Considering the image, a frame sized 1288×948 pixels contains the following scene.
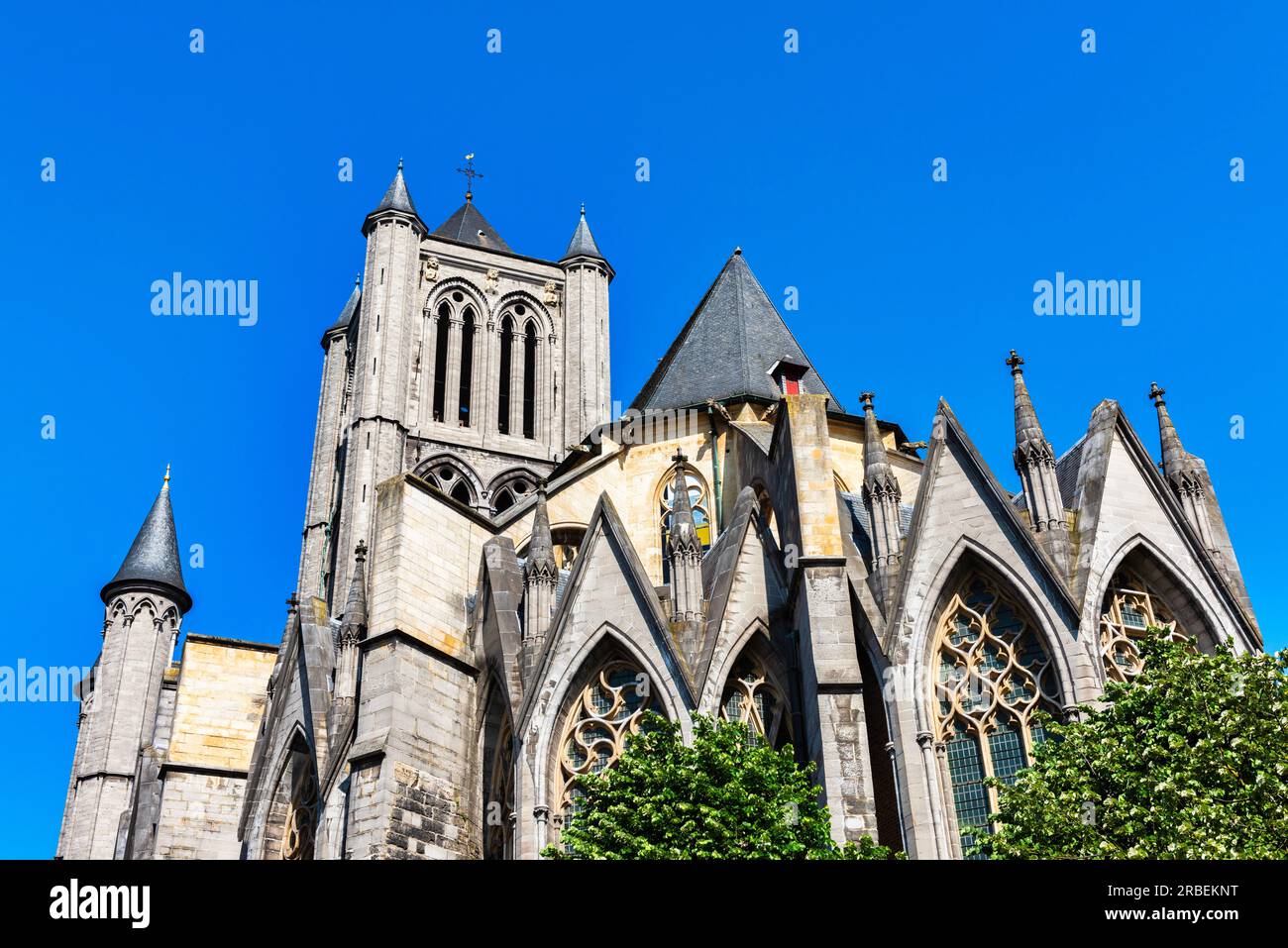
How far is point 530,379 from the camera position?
52.7 metres

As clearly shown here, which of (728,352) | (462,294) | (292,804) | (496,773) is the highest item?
(462,294)

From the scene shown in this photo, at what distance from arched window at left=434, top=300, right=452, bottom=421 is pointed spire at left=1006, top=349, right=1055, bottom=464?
1187 inches

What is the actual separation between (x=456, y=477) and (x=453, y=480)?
0.59ft

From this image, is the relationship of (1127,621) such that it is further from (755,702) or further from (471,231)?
(471,231)

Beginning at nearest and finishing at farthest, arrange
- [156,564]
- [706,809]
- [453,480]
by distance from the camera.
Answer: [706,809], [156,564], [453,480]

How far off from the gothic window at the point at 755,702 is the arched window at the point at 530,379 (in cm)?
2971

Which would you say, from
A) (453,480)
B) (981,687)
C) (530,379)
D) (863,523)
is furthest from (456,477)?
(981,687)

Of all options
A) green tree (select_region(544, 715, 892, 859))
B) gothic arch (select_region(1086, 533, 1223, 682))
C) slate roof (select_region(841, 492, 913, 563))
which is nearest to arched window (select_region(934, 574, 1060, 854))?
gothic arch (select_region(1086, 533, 1223, 682))

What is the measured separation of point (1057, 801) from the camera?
14.4 meters

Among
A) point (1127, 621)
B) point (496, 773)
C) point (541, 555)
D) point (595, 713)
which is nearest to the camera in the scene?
point (1127, 621)

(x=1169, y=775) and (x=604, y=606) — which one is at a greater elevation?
(x=604, y=606)

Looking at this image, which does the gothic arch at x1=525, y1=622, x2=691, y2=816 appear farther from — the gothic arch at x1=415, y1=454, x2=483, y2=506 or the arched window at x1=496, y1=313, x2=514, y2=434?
the arched window at x1=496, y1=313, x2=514, y2=434

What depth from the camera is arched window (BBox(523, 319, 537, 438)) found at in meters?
51.2
